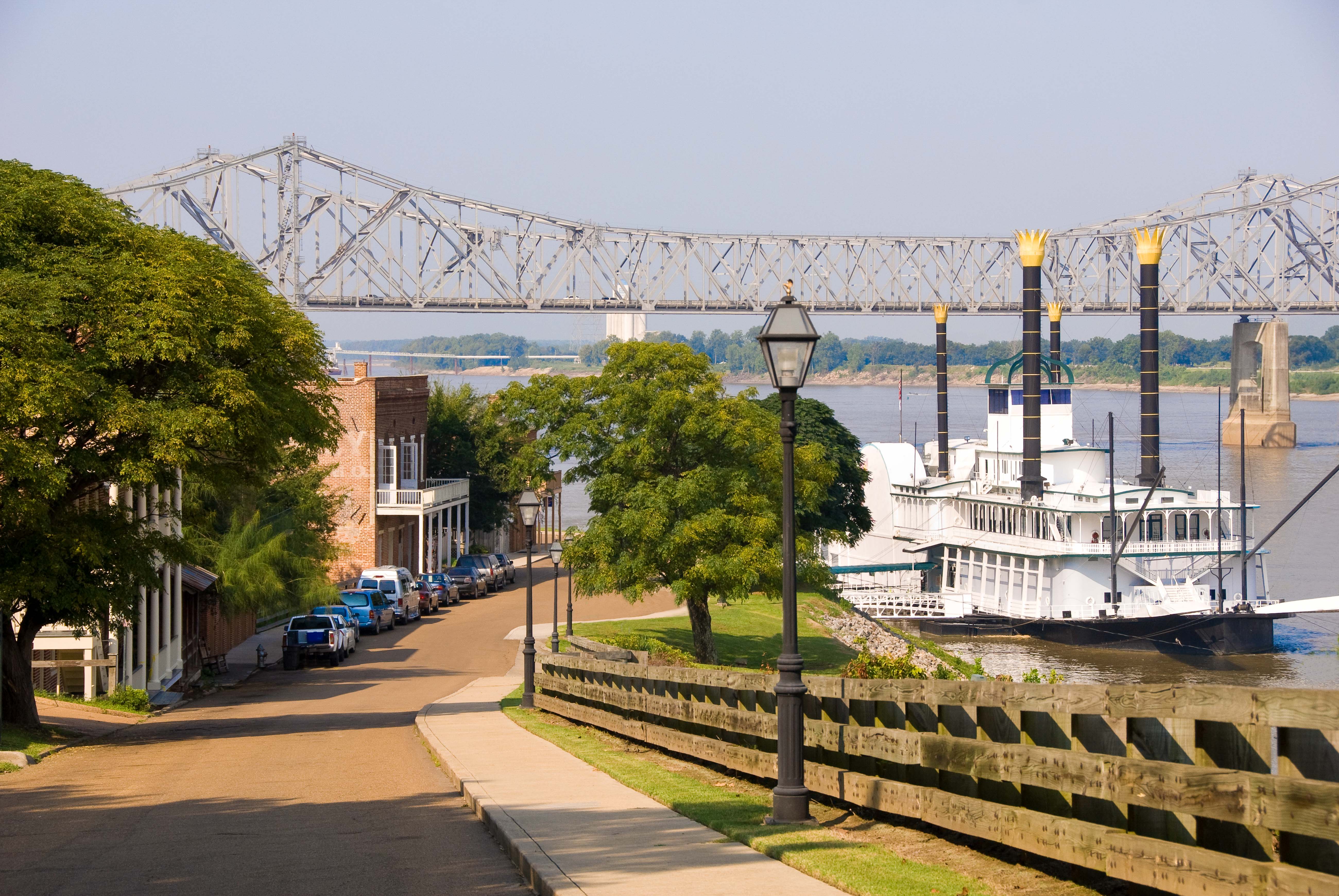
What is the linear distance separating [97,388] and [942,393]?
74.7 meters

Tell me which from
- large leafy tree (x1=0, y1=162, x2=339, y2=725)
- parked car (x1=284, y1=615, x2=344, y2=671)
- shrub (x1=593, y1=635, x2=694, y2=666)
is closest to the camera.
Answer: large leafy tree (x1=0, y1=162, x2=339, y2=725)

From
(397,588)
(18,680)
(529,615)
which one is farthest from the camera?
(397,588)

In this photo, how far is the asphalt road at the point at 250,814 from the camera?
8.89 meters

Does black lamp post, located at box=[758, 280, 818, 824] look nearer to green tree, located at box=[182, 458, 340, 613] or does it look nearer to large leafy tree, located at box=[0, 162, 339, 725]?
large leafy tree, located at box=[0, 162, 339, 725]

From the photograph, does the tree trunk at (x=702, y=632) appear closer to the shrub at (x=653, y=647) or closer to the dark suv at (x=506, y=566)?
the shrub at (x=653, y=647)

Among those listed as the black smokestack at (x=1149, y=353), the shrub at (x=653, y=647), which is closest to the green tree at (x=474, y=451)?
the shrub at (x=653, y=647)

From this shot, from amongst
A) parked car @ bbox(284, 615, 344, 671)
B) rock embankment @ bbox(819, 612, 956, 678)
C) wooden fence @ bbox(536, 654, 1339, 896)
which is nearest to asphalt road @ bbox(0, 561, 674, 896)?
wooden fence @ bbox(536, 654, 1339, 896)

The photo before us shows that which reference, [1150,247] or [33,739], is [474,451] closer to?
[1150,247]

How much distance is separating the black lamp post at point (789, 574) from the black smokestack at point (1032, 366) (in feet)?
168

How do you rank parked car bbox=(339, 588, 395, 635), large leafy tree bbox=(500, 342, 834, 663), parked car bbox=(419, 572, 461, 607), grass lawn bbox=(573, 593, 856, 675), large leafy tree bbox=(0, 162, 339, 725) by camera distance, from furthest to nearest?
parked car bbox=(419, 572, 461, 607)
parked car bbox=(339, 588, 395, 635)
grass lawn bbox=(573, 593, 856, 675)
large leafy tree bbox=(500, 342, 834, 663)
large leafy tree bbox=(0, 162, 339, 725)

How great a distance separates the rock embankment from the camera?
45.2 m

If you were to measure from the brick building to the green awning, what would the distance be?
1975 centimetres

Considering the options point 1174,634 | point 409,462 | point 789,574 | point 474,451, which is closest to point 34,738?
point 789,574

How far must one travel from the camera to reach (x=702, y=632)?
122 ft
